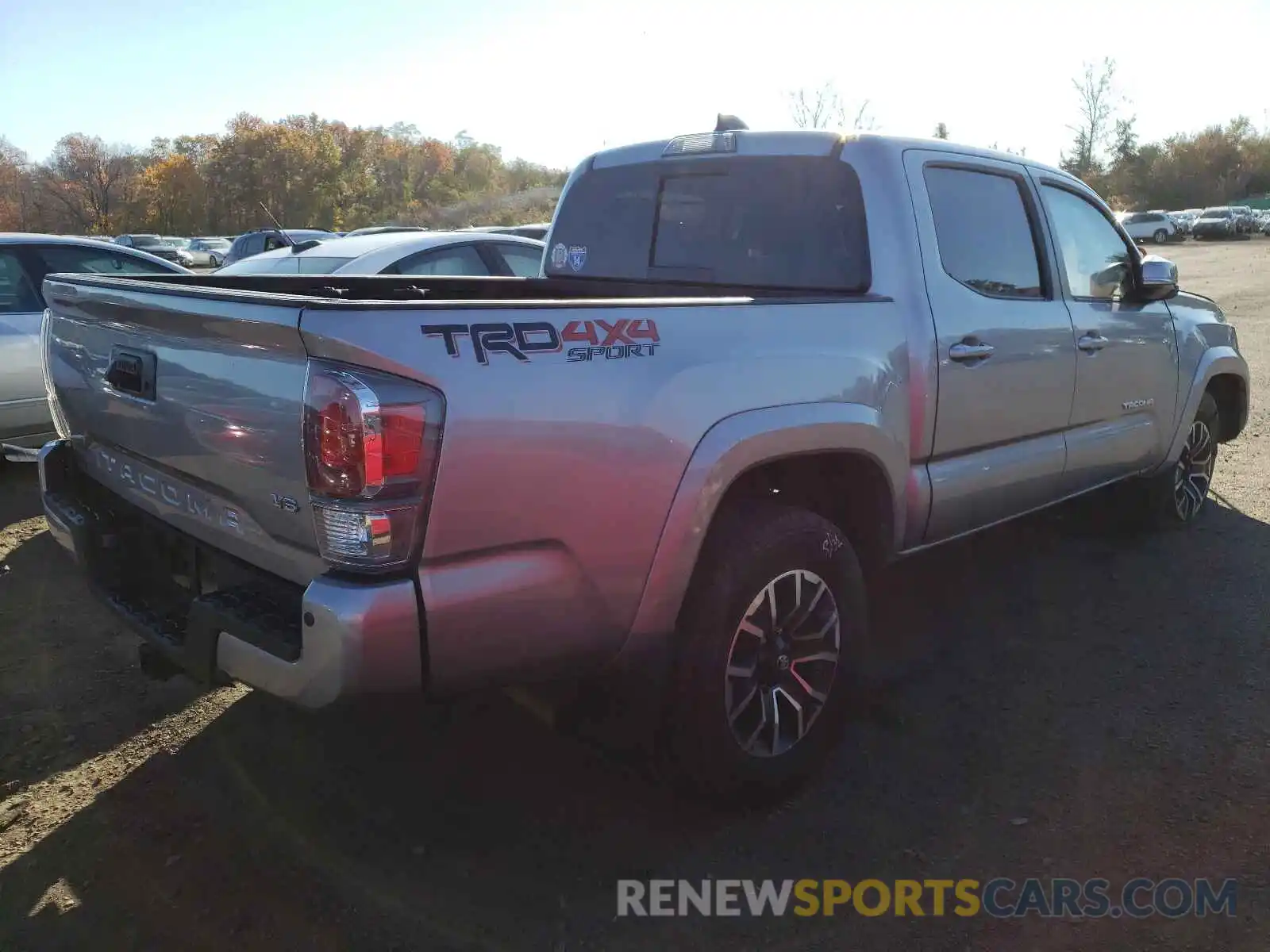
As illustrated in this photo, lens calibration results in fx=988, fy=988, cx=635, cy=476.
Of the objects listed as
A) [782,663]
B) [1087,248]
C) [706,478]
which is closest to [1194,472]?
[1087,248]

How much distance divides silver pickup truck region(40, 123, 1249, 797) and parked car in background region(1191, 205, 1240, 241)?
54.9m

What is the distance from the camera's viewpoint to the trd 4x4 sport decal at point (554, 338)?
6.97 feet

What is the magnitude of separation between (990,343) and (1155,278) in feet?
5.08

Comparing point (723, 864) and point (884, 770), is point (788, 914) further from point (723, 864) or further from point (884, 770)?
point (884, 770)

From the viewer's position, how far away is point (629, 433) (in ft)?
7.77

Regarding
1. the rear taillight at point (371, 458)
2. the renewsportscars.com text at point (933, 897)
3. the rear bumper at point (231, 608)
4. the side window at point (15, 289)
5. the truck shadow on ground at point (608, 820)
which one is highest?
the side window at point (15, 289)

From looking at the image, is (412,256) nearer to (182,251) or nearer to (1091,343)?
(1091,343)

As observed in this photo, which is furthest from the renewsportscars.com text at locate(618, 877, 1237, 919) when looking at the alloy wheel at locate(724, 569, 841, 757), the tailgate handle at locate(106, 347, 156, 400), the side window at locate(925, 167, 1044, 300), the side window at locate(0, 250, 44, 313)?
the side window at locate(0, 250, 44, 313)

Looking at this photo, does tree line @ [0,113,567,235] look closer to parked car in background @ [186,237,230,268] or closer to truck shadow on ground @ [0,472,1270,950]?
parked car in background @ [186,237,230,268]

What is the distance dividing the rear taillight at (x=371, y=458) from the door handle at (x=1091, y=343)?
10.3 ft

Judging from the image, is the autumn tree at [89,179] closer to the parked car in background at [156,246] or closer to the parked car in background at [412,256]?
the parked car in background at [156,246]

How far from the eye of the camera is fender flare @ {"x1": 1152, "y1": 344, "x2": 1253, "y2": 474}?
17.0ft

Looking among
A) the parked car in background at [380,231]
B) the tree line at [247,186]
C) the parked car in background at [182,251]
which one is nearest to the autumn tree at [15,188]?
the tree line at [247,186]

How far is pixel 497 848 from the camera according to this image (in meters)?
2.78
